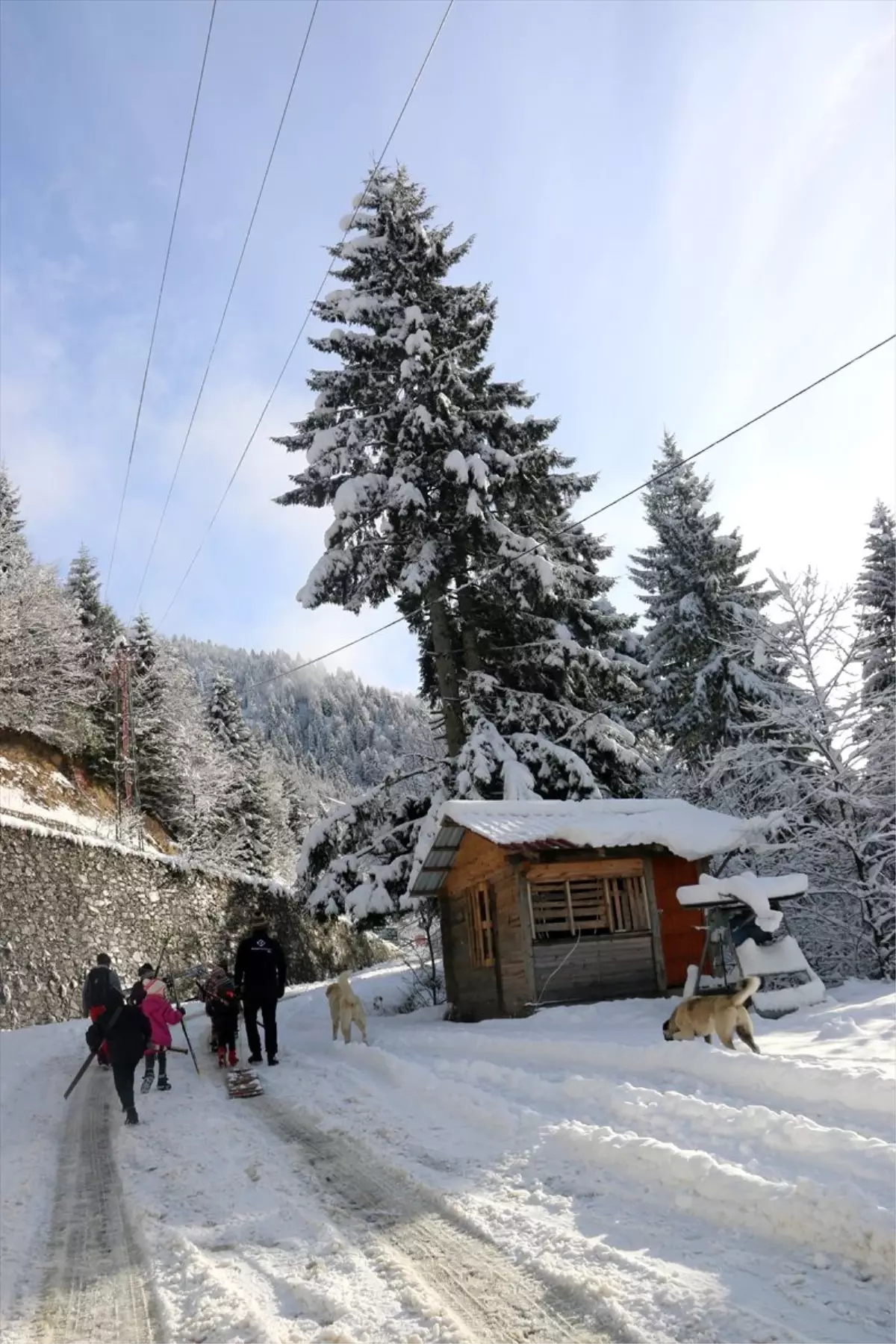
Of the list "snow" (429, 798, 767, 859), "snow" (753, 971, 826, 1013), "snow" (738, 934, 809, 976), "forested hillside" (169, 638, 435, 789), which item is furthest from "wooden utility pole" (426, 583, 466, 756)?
"forested hillside" (169, 638, 435, 789)

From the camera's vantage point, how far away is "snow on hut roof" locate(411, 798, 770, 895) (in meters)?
14.8

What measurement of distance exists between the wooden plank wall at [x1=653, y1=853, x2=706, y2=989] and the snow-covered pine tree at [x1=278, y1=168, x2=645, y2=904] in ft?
8.65

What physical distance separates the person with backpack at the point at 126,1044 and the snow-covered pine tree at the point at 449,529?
8965 mm

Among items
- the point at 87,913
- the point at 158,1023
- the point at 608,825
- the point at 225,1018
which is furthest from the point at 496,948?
the point at 87,913

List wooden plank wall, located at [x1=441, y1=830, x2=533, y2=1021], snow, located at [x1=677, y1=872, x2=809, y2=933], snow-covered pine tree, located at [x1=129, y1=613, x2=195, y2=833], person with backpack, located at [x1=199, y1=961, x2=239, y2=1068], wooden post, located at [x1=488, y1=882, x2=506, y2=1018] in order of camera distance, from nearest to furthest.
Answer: snow, located at [x1=677, y1=872, x2=809, y2=933] → person with backpack, located at [x1=199, y1=961, x2=239, y2=1068] → wooden plank wall, located at [x1=441, y1=830, x2=533, y2=1021] → wooden post, located at [x1=488, y1=882, x2=506, y2=1018] → snow-covered pine tree, located at [x1=129, y1=613, x2=195, y2=833]

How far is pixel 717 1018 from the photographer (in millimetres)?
9617

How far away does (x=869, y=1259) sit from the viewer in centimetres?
405

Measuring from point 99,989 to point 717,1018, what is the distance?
A: 7.30 m

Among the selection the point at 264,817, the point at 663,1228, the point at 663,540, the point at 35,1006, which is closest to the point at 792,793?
the point at 663,540

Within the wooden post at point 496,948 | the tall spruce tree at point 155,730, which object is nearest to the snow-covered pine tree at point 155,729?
the tall spruce tree at point 155,730

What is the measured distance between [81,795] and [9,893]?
47.0ft

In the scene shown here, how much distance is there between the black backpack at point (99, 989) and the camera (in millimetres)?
10656

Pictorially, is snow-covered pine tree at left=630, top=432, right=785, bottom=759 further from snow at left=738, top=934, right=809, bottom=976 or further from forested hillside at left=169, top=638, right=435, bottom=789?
forested hillside at left=169, top=638, right=435, bottom=789

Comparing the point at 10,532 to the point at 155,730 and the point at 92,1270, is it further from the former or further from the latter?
the point at 92,1270
